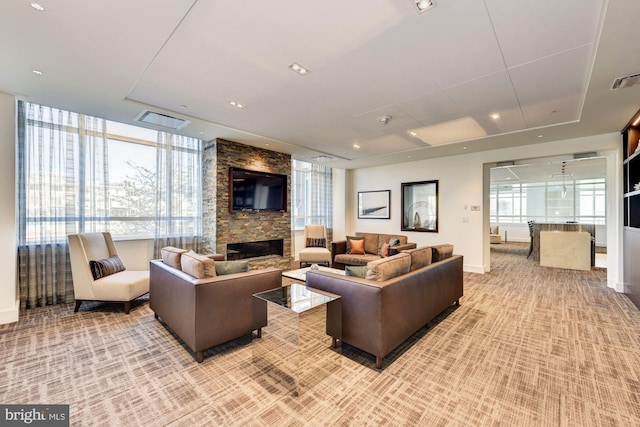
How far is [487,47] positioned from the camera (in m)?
2.30

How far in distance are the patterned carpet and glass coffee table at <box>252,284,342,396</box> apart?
1.5 inches

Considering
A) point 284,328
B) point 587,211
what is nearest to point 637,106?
point 284,328

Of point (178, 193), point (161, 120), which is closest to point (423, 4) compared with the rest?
point (161, 120)

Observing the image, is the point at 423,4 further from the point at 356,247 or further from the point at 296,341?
the point at 356,247

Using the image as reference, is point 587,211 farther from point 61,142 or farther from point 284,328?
point 61,142

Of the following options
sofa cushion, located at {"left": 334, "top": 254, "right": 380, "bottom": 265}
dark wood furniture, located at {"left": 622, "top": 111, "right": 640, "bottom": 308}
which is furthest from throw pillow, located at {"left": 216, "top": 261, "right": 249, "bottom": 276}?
dark wood furniture, located at {"left": 622, "top": 111, "right": 640, "bottom": 308}

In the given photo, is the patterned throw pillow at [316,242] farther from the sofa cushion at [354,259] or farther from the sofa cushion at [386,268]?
the sofa cushion at [386,268]

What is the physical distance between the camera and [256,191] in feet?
18.5

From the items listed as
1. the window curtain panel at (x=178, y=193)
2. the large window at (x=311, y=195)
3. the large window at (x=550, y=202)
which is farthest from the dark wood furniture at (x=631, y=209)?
the window curtain panel at (x=178, y=193)

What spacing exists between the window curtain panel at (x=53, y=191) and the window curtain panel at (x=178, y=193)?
2.82ft

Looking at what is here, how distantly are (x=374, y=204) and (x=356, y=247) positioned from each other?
2.23 metres

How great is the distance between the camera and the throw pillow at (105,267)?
3629 mm

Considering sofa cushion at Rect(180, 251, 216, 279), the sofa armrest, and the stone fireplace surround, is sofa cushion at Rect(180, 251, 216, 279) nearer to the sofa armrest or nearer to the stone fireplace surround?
the stone fireplace surround

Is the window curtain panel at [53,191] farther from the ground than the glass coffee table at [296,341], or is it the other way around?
the window curtain panel at [53,191]
